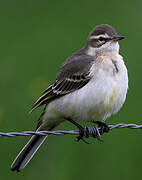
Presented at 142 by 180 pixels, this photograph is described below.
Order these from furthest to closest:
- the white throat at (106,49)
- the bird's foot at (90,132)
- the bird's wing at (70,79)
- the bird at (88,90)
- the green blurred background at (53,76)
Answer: the green blurred background at (53,76) → the white throat at (106,49) → the bird's wing at (70,79) → the bird at (88,90) → the bird's foot at (90,132)

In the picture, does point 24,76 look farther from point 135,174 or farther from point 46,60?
point 135,174

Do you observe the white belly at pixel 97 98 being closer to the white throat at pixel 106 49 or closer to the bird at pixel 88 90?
the bird at pixel 88 90

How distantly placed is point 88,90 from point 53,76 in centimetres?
320

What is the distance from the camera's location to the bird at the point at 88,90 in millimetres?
9680

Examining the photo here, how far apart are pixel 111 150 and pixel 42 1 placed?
5.88 meters

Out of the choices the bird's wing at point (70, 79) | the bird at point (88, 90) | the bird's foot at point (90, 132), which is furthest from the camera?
the bird's wing at point (70, 79)

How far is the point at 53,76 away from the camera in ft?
42.0

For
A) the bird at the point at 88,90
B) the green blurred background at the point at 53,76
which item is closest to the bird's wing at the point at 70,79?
the bird at the point at 88,90

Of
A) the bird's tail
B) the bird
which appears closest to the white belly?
the bird

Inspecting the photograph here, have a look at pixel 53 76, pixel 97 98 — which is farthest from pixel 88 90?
pixel 53 76

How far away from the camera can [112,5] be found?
16219 mm

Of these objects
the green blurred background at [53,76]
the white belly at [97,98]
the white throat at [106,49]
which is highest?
the white throat at [106,49]

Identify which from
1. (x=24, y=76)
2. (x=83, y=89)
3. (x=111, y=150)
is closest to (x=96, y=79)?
(x=83, y=89)

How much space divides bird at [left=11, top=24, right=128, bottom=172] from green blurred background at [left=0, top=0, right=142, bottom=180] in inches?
35.4
